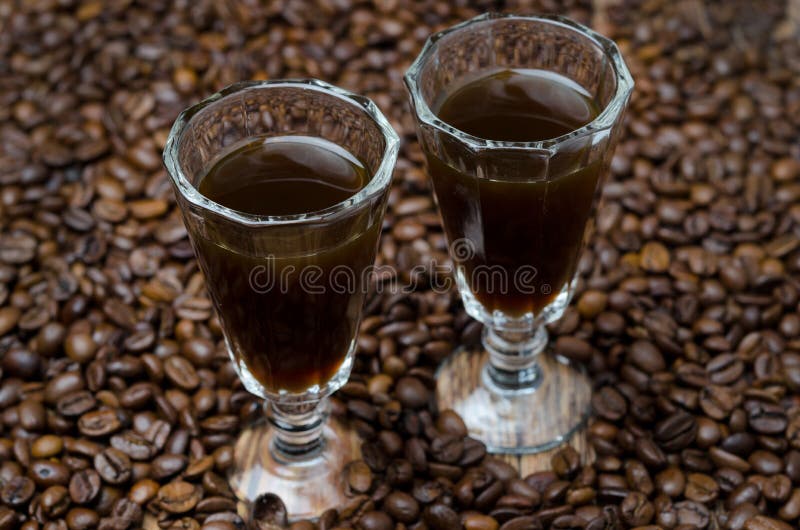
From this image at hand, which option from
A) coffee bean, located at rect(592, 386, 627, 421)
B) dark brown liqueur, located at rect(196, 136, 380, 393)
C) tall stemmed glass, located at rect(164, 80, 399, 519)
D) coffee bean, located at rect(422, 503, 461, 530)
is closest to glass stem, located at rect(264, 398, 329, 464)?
tall stemmed glass, located at rect(164, 80, 399, 519)

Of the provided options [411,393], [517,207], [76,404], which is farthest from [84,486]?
[517,207]

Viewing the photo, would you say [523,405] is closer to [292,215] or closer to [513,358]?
[513,358]

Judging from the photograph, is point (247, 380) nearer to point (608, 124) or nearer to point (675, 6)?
point (608, 124)

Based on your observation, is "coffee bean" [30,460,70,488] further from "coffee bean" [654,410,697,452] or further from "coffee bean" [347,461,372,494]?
"coffee bean" [654,410,697,452]

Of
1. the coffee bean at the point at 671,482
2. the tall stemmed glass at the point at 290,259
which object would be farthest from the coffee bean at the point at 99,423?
the coffee bean at the point at 671,482

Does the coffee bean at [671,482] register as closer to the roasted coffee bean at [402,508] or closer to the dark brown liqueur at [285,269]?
the roasted coffee bean at [402,508]

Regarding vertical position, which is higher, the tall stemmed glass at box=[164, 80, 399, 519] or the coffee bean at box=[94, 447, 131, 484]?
the tall stemmed glass at box=[164, 80, 399, 519]
